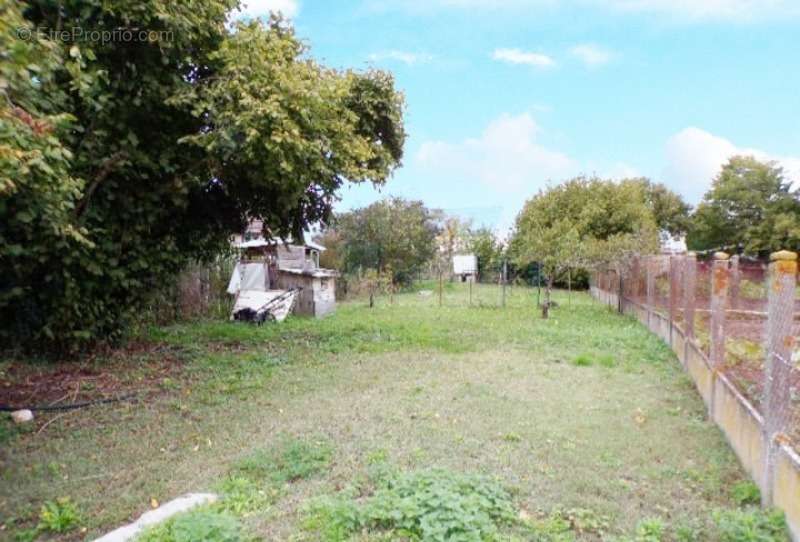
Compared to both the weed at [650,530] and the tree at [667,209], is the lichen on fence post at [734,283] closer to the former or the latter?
the weed at [650,530]

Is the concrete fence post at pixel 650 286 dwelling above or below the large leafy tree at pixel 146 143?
below

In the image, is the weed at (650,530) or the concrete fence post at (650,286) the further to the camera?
the concrete fence post at (650,286)

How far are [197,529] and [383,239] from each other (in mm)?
18453

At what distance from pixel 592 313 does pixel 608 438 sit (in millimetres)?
9780

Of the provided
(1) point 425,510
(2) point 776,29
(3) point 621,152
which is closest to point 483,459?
(1) point 425,510

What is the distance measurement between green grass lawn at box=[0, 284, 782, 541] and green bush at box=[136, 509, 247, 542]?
5 centimetres

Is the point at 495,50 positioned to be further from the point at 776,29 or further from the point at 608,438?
the point at 608,438

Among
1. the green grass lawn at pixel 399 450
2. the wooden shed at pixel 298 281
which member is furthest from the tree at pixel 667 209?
the green grass lawn at pixel 399 450

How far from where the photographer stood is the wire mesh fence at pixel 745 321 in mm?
3121

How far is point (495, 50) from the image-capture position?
39.3 feet

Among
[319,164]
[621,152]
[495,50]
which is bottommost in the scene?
[319,164]

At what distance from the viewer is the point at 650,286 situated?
10.3 meters

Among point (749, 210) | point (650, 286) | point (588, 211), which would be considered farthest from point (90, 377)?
point (749, 210)

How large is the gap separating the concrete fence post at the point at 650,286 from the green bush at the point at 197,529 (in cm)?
893
